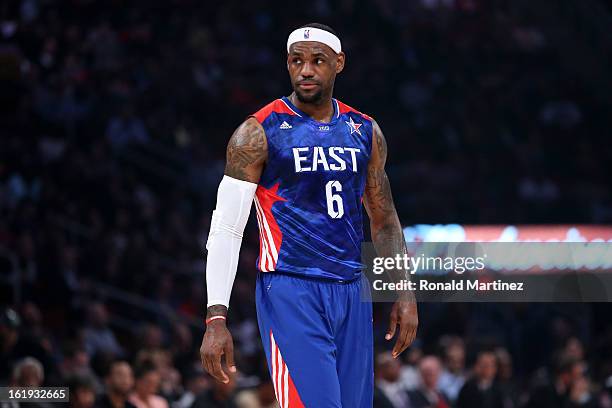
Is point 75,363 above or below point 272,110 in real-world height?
below

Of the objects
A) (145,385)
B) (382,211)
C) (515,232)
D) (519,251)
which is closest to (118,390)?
(145,385)

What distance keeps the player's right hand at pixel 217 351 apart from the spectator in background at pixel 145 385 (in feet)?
14.1

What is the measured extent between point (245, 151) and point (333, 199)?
1.57 ft

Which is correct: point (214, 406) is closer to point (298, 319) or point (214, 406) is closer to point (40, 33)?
point (298, 319)

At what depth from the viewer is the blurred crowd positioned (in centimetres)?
1168

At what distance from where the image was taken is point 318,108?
5598mm

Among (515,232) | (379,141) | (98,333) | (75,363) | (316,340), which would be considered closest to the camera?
(316,340)

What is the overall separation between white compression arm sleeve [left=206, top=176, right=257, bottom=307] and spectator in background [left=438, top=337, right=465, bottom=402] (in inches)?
285

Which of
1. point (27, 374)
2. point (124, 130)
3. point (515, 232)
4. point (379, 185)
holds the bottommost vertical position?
point (27, 374)

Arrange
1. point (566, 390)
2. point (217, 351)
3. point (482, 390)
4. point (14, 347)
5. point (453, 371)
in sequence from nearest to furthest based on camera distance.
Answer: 1. point (217, 351)
2. point (14, 347)
3. point (482, 390)
4. point (566, 390)
5. point (453, 371)

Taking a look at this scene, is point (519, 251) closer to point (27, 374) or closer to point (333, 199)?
point (27, 374)

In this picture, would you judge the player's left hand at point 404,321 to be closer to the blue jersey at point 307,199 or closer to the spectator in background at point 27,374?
the blue jersey at point 307,199

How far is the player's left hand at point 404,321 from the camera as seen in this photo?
5633 millimetres

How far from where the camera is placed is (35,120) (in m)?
14.7
